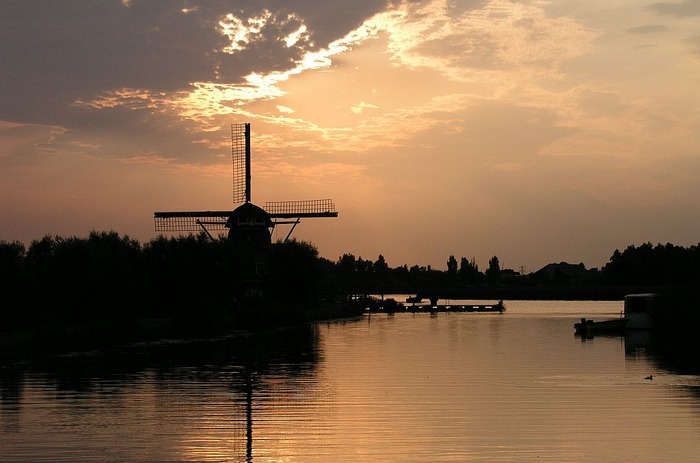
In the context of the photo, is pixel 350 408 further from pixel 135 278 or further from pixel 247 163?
pixel 247 163

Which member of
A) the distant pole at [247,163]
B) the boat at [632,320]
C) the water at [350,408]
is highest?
the distant pole at [247,163]

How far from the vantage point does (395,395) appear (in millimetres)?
32156

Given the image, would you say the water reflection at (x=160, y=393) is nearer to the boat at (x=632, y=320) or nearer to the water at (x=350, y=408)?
the water at (x=350, y=408)

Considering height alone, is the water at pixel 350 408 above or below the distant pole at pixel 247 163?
below

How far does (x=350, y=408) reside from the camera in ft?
94.4

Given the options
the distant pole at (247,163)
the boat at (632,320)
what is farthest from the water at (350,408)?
the distant pole at (247,163)

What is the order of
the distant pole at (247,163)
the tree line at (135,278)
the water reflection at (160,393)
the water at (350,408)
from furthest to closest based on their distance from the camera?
→ the distant pole at (247,163) < the tree line at (135,278) < the water reflection at (160,393) < the water at (350,408)

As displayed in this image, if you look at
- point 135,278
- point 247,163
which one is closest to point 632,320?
point 135,278

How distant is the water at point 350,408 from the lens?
21.6m

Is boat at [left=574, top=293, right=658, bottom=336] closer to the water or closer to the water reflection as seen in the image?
the water

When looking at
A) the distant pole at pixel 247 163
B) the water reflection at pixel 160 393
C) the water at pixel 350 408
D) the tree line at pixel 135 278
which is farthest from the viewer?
the distant pole at pixel 247 163

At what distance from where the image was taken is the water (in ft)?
70.7

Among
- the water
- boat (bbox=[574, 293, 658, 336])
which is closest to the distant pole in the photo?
boat (bbox=[574, 293, 658, 336])

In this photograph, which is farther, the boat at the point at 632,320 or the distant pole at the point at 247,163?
the distant pole at the point at 247,163
